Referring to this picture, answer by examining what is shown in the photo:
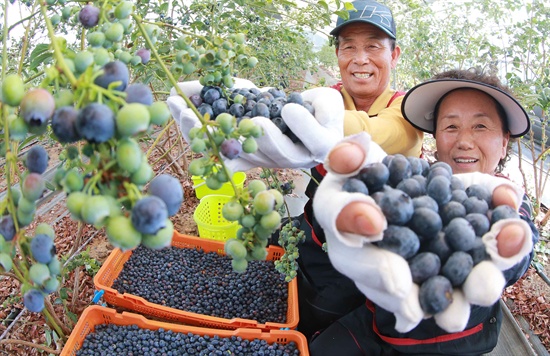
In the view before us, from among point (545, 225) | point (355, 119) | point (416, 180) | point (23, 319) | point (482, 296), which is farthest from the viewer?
point (545, 225)

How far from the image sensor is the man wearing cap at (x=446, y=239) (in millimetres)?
726

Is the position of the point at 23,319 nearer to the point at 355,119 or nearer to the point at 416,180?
the point at 355,119

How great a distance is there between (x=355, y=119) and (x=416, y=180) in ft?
2.32

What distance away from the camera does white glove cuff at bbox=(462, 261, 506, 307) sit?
694mm

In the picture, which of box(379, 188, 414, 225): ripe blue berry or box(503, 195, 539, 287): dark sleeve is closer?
box(379, 188, 414, 225): ripe blue berry

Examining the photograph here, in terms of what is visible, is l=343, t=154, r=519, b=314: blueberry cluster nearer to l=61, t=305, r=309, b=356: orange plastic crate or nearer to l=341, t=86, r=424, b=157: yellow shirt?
l=341, t=86, r=424, b=157: yellow shirt

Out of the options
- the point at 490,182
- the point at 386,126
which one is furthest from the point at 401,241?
the point at 386,126

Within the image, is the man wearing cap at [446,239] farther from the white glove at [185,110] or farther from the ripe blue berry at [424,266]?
the white glove at [185,110]

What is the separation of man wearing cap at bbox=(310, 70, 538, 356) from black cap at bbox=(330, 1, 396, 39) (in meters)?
0.35

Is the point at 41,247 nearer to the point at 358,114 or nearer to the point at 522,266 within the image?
the point at 358,114

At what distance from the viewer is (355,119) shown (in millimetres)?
1508

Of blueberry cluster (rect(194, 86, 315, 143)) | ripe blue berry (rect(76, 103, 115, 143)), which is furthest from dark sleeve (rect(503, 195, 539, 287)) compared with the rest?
ripe blue berry (rect(76, 103, 115, 143))

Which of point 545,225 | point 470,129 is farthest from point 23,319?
point 545,225

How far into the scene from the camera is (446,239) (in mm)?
752
